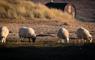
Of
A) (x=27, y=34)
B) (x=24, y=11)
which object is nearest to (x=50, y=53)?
(x=27, y=34)

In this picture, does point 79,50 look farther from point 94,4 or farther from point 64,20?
point 94,4

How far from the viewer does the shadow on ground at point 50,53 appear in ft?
43.6

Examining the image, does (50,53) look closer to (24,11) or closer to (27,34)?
(27,34)

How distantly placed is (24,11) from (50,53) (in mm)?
16393

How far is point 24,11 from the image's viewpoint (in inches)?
1180

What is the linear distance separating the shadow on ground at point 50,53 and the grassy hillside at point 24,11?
1408cm

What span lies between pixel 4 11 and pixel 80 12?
1416 centimetres

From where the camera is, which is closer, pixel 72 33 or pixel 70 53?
pixel 70 53

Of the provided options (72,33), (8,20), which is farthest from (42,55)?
(8,20)

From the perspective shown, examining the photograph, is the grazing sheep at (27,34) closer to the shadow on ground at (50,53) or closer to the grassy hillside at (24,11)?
the shadow on ground at (50,53)

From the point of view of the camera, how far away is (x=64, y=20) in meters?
29.5

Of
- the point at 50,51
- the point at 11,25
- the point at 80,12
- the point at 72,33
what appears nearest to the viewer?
the point at 50,51

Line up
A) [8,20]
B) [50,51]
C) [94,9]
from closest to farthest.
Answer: [50,51] < [8,20] < [94,9]

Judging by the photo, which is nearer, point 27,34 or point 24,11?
point 27,34
